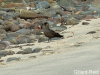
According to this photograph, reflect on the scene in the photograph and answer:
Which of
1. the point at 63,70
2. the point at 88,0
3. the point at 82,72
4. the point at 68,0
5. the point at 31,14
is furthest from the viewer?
the point at 88,0

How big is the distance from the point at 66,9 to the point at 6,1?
4.16m

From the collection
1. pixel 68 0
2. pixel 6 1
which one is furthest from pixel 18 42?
pixel 6 1

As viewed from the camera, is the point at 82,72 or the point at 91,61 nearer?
the point at 82,72

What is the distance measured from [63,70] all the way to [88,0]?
42.2 feet

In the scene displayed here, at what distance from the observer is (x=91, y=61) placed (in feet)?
6.05

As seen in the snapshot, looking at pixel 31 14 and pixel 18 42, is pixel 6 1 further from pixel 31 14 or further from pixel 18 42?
pixel 18 42

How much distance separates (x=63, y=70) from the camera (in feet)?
5.55

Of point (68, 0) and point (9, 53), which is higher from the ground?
point (68, 0)

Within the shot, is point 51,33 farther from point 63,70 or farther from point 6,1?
point 6,1

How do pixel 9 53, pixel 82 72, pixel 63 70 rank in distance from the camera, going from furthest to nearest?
pixel 9 53 < pixel 63 70 < pixel 82 72

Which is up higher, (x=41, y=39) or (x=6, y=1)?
(x=6, y=1)

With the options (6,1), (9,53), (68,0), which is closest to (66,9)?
(68,0)

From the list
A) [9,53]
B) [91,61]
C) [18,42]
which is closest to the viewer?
[91,61]

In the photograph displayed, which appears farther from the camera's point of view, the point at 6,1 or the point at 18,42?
the point at 6,1
